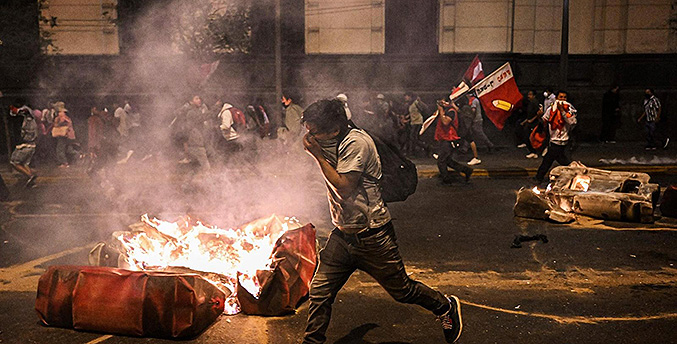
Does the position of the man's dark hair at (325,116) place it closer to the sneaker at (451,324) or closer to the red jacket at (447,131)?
the sneaker at (451,324)

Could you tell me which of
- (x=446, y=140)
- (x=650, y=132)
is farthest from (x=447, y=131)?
(x=650, y=132)

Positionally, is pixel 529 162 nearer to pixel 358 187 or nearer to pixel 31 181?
pixel 31 181

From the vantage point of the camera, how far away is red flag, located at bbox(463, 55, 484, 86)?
12078 mm

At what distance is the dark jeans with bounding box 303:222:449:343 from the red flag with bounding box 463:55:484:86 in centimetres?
825

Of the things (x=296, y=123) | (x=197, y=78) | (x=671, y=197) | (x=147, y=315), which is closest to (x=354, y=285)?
(x=147, y=315)

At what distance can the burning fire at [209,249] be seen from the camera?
5.77 metres

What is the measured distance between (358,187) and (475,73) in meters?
8.39

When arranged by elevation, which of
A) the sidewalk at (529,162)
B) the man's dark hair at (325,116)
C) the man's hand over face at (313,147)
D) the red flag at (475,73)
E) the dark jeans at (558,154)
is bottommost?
the sidewalk at (529,162)

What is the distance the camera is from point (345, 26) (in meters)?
18.5

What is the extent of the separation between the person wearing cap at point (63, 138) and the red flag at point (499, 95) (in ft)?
30.7

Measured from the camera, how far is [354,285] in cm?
620

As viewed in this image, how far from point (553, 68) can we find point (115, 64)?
12.3 metres

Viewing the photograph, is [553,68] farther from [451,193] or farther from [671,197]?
[671,197]

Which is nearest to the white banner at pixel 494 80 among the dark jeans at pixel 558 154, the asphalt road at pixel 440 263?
the dark jeans at pixel 558 154
